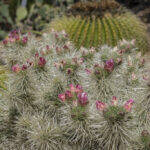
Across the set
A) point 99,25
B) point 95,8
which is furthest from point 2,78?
point 95,8

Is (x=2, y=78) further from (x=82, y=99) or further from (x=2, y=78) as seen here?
(x=82, y=99)

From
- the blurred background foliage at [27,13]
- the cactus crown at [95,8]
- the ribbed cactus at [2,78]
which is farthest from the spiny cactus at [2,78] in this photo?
the blurred background foliage at [27,13]

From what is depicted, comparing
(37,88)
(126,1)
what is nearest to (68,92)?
(37,88)

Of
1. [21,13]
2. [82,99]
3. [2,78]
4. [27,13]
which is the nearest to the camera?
[82,99]

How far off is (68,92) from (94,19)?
7.11 feet

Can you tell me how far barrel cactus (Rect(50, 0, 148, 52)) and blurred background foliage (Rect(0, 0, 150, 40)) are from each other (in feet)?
9.94

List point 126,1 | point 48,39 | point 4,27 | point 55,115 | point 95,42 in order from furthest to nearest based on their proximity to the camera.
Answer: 1. point 126,1
2. point 4,27
3. point 95,42
4. point 48,39
5. point 55,115

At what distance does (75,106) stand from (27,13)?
269 inches

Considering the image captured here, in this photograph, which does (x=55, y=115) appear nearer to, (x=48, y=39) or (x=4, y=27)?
(x=48, y=39)

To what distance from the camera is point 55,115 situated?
1268mm

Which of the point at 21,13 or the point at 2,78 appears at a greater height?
the point at 2,78

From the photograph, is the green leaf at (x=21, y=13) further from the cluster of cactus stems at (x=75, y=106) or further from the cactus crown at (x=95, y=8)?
the cluster of cactus stems at (x=75, y=106)

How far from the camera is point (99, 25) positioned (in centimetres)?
307

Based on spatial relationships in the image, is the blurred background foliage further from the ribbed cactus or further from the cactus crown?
the ribbed cactus
